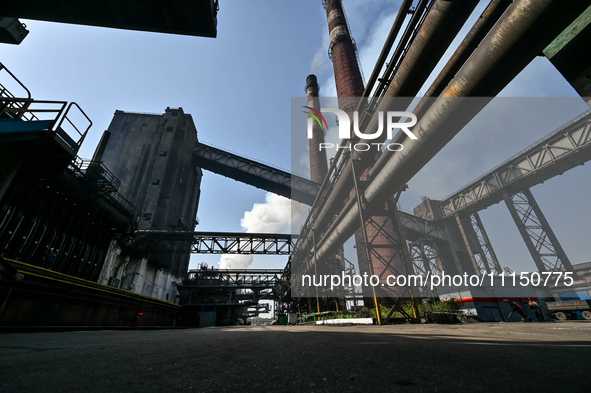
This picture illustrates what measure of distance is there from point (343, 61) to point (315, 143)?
8384mm

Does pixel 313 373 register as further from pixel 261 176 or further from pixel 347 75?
pixel 261 176

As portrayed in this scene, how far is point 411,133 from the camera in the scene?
6.89m

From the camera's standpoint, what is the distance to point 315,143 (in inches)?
1025

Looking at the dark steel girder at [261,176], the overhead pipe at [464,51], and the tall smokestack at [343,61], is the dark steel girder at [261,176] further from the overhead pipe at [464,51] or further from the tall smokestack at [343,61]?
the overhead pipe at [464,51]

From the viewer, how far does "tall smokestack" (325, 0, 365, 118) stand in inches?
755

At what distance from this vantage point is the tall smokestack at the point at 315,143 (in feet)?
80.0

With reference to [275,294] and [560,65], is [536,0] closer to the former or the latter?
[560,65]

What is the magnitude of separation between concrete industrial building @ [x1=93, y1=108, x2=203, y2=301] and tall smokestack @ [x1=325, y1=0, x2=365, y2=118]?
16.5 m

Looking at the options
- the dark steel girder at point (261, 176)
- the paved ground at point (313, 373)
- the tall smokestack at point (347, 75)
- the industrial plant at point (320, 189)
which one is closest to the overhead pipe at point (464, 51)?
the industrial plant at point (320, 189)

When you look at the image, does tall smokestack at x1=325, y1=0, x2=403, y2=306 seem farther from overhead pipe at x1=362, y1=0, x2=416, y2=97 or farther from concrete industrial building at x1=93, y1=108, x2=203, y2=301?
concrete industrial building at x1=93, y1=108, x2=203, y2=301

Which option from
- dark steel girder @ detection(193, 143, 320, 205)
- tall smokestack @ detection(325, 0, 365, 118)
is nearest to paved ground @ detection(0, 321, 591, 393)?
tall smokestack @ detection(325, 0, 365, 118)

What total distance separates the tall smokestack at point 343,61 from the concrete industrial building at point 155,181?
16.5 m

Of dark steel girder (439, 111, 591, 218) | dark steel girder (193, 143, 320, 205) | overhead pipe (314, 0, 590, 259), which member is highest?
dark steel girder (193, 143, 320, 205)

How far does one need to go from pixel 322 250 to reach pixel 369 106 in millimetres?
9743
